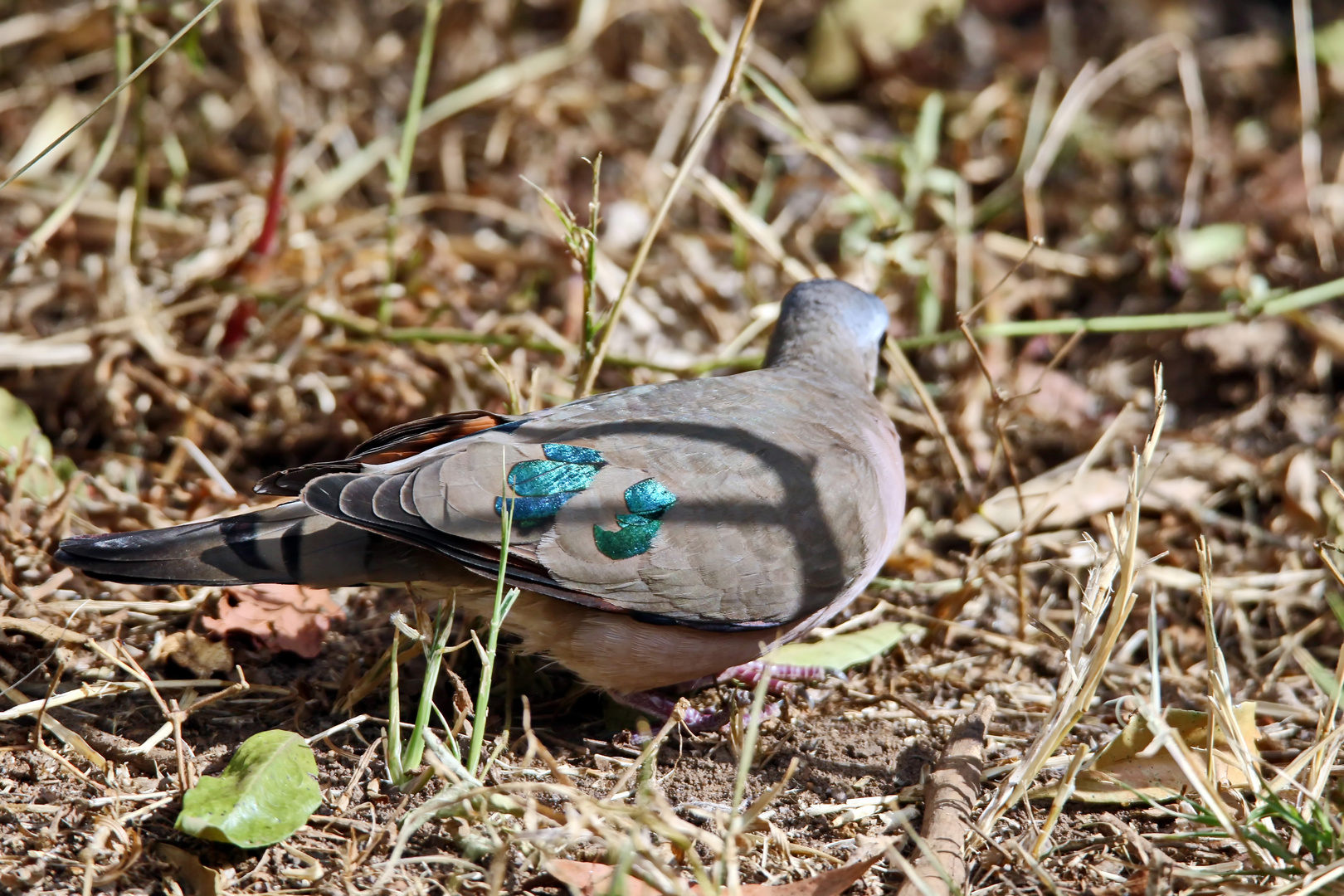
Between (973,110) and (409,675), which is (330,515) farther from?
(973,110)

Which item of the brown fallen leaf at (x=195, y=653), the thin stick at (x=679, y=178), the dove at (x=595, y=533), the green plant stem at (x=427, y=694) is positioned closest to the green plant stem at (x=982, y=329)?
the thin stick at (x=679, y=178)

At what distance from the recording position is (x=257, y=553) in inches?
113

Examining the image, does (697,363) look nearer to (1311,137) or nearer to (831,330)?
(831,330)

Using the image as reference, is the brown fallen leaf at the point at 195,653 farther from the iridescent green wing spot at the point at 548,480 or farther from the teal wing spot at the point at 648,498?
the teal wing spot at the point at 648,498

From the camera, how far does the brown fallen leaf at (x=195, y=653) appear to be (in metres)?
3.16

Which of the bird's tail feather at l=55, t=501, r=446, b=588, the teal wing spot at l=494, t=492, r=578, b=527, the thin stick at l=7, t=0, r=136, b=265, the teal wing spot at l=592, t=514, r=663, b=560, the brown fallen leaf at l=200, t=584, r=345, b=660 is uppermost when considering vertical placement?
the thin stick at l=7, t=0, r=136, b=265

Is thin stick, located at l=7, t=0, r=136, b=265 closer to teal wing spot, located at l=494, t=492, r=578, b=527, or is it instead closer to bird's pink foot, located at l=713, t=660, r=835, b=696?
teal wing spot, located at l=494, t=492, r=578, b=527

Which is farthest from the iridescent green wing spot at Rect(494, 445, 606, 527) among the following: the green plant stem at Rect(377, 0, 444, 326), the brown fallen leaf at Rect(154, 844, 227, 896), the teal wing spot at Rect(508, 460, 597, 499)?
the green plant stem at Rect(377, 0, 444, 326)

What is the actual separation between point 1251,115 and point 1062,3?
1116 mm

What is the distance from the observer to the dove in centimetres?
279

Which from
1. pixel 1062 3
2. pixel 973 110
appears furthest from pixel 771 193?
pixel 1062 3

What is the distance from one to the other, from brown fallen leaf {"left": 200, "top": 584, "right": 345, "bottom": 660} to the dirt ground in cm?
2

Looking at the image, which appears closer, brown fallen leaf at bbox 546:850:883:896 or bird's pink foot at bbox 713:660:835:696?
brown fallen leaf at bbox 546:850:883:896

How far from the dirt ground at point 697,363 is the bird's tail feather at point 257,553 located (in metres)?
0.29
